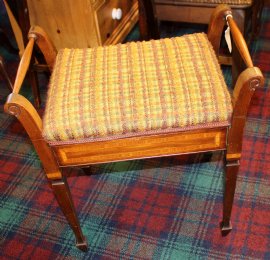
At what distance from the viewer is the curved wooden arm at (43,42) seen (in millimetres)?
1097

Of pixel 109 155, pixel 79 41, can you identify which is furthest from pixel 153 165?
pixel 79 41

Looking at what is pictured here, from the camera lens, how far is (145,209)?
54.8 inches

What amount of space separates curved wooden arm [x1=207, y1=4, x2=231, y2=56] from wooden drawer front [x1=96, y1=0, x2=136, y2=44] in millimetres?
711

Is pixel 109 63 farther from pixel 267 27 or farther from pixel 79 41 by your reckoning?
pixel 267 27

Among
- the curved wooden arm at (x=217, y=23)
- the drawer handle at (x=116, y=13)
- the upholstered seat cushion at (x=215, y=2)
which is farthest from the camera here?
the drawer handle at (x=116, y=13)

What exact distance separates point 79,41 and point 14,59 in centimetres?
62

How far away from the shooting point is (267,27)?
217cm

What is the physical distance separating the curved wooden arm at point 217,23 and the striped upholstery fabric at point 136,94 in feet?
0.15

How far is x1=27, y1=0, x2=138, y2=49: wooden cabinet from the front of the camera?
166cm

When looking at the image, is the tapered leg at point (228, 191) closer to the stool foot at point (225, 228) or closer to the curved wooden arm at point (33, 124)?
the stool foot at point (225, 228)

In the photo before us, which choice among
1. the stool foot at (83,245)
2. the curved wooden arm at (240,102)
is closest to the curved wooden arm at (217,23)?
the curved wooden arm at (240,102)

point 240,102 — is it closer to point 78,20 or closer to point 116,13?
point 78,20

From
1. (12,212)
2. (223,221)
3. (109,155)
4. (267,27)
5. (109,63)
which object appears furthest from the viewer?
(267,27)

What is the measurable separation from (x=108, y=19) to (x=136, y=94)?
0.98 meters
